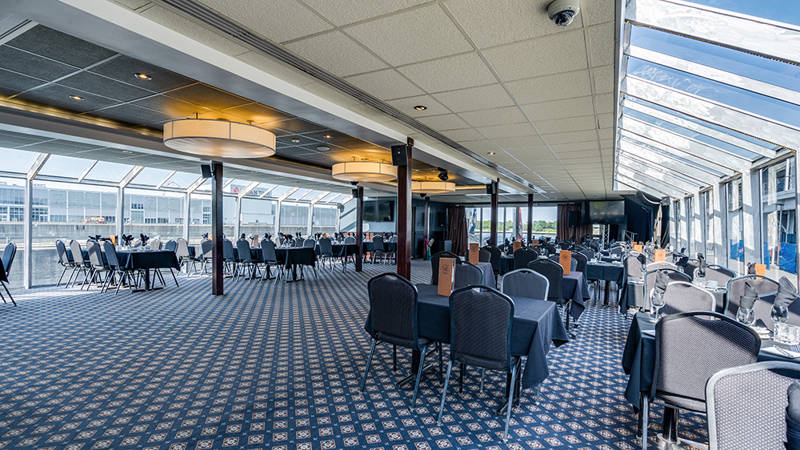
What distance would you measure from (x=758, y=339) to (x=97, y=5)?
14.6 feet

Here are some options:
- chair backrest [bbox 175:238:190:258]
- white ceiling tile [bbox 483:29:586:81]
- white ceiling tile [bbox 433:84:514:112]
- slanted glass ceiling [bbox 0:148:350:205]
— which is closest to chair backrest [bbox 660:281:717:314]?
white ceiling tile [bbox 483:29:586:81]

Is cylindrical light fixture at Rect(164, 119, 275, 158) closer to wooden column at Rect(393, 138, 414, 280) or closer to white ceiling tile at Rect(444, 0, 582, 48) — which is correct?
wooden column at Rect(393, 138, 414, 280)

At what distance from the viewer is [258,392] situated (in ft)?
11.3

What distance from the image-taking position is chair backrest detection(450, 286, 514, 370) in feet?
9.27

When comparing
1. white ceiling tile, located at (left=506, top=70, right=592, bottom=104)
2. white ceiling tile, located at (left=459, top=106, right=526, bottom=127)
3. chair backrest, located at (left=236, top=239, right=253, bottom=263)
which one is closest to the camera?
white ceiling tile, located at (left=506, top=70, right=592, bottom=104)

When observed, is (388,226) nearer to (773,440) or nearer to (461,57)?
(461,57)

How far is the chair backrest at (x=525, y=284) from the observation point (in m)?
4.11

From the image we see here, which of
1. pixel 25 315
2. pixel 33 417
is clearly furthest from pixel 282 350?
pixel 25 315

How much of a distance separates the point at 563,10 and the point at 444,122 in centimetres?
308

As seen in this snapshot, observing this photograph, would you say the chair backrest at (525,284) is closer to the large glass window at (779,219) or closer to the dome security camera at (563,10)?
the dome security camera at (563,10)

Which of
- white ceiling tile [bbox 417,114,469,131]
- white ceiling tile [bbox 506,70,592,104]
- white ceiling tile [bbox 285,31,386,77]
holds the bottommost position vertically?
white ceiling tile [bbox 506,70,592,104]

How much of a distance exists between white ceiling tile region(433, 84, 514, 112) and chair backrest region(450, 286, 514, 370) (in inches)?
85.0

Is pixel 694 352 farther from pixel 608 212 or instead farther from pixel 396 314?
pixel 608 212

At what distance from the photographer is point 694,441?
2.74m
